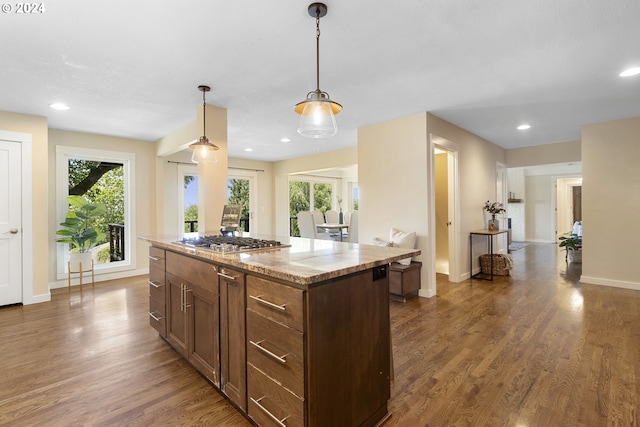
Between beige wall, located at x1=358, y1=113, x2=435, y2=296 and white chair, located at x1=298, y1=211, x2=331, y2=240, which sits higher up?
beige wall, located at x1=358, y1=113, x2=435, y2=296

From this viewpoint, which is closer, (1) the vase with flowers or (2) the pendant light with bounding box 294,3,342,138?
(2) the pendant light with bounding box 294,3,342,138

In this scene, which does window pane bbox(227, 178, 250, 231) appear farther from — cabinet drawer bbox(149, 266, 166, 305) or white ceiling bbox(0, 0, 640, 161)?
cabinet drawer bbox(149, 266, 166, 305)

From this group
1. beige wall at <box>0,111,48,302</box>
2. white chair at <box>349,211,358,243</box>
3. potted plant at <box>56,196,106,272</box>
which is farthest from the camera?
white chair at <box>349,211,358,243</box>

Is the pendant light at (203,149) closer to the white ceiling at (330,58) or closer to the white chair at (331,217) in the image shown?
the white ceiling at (330,58)

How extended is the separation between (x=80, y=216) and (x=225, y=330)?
13.3 feet

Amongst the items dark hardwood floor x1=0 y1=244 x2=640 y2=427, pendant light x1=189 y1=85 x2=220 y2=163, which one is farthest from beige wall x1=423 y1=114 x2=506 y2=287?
pendant light x1=189 y1=85 x2=220 y2=163

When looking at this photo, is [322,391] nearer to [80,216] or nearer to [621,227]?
[80,216]

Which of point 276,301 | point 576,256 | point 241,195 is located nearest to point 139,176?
point 241,195

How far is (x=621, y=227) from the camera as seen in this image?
440 centimetres

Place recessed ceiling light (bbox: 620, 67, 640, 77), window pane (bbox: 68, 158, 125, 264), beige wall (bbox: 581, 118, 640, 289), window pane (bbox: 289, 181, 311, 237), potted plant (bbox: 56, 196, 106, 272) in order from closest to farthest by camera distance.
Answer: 1. recessed ceiling light (bbox: 620, 67, 640, 77)
2. beige wall (bbox: 581, 118, 640, 289)
3. potted plant (bbox: 56, 196, 106, 272)
4. window pane (bbox: 68, 158, 125, 264)
5. window pane (bbox: 289, 181, 311, 237)

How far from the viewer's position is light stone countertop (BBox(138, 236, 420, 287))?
1.36 m

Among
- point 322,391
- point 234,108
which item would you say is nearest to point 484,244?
point 234,108

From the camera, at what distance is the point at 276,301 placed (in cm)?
145

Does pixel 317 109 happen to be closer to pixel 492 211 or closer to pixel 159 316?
pixel 159 316
